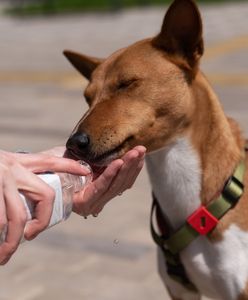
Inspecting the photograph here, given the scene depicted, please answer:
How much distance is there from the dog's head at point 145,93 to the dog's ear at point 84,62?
0.69 feet

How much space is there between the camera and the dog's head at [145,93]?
8.84ft

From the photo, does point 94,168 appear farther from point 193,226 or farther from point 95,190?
point 193,226

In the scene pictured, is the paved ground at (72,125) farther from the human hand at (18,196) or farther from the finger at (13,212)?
the finger at (13,212)

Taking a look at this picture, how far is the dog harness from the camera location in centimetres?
304

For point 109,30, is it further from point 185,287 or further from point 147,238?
point 185,287

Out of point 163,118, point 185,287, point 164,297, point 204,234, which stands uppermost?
point 163,118

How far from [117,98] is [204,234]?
2.61 ft

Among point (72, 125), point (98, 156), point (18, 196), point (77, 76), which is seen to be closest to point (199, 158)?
point (98, 156)

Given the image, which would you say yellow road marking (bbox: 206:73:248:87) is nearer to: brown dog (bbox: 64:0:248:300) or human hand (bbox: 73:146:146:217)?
brown dog (bbox: 64:0:248:300)

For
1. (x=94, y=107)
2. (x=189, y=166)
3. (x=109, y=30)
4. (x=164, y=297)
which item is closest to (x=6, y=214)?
(x=94, y=107)

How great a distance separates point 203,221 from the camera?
302 centimetres

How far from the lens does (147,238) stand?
5055 mm

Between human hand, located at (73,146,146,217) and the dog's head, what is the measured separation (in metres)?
0.20

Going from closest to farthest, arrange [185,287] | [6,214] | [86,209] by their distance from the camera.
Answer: [6,214] → [86,209] → [185,287]
